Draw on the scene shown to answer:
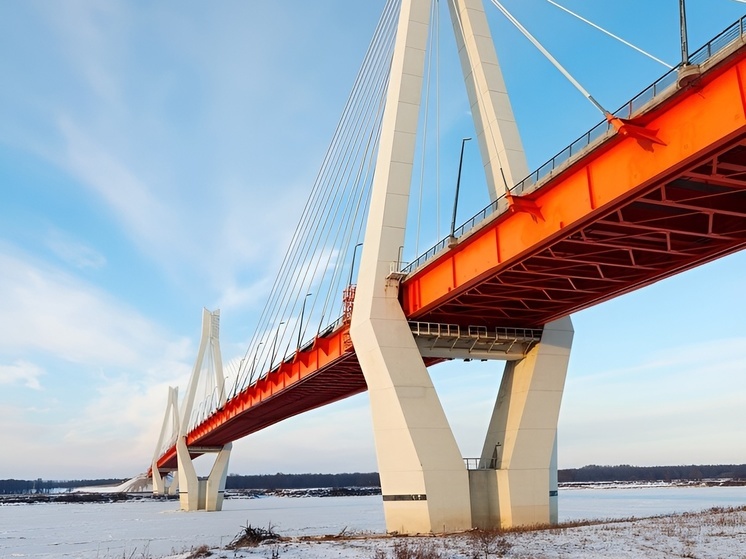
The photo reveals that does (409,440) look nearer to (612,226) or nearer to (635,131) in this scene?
(612,226)

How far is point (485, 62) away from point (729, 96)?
16.8 m

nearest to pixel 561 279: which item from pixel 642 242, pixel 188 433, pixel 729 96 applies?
pixel 642 242

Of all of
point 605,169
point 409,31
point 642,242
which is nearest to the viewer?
point 605,169

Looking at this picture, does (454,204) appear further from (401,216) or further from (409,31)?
(409,31)

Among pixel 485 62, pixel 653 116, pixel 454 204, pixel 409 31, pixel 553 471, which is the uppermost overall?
pixel 409 31

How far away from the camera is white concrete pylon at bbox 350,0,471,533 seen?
2508 cm

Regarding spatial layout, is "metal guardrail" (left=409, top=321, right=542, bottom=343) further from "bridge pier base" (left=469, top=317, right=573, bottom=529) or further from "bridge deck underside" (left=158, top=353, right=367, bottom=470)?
"bridge deck underside" (left=158, top=353, right=367, bottom=470)

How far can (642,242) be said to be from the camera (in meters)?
20.3

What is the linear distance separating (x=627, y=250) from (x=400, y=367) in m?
9.77

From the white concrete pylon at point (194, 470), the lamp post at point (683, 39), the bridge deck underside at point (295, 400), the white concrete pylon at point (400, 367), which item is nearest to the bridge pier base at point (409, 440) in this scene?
the white concrete pylon at point (400, 367)

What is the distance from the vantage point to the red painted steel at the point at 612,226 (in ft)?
46.3

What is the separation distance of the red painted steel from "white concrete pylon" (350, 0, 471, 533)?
5.04ft

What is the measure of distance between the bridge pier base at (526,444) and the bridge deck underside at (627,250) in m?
1.63

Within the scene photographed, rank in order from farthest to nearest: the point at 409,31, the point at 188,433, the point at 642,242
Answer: the point at 188,433 < the point at 409,31 < the point at 642,242
